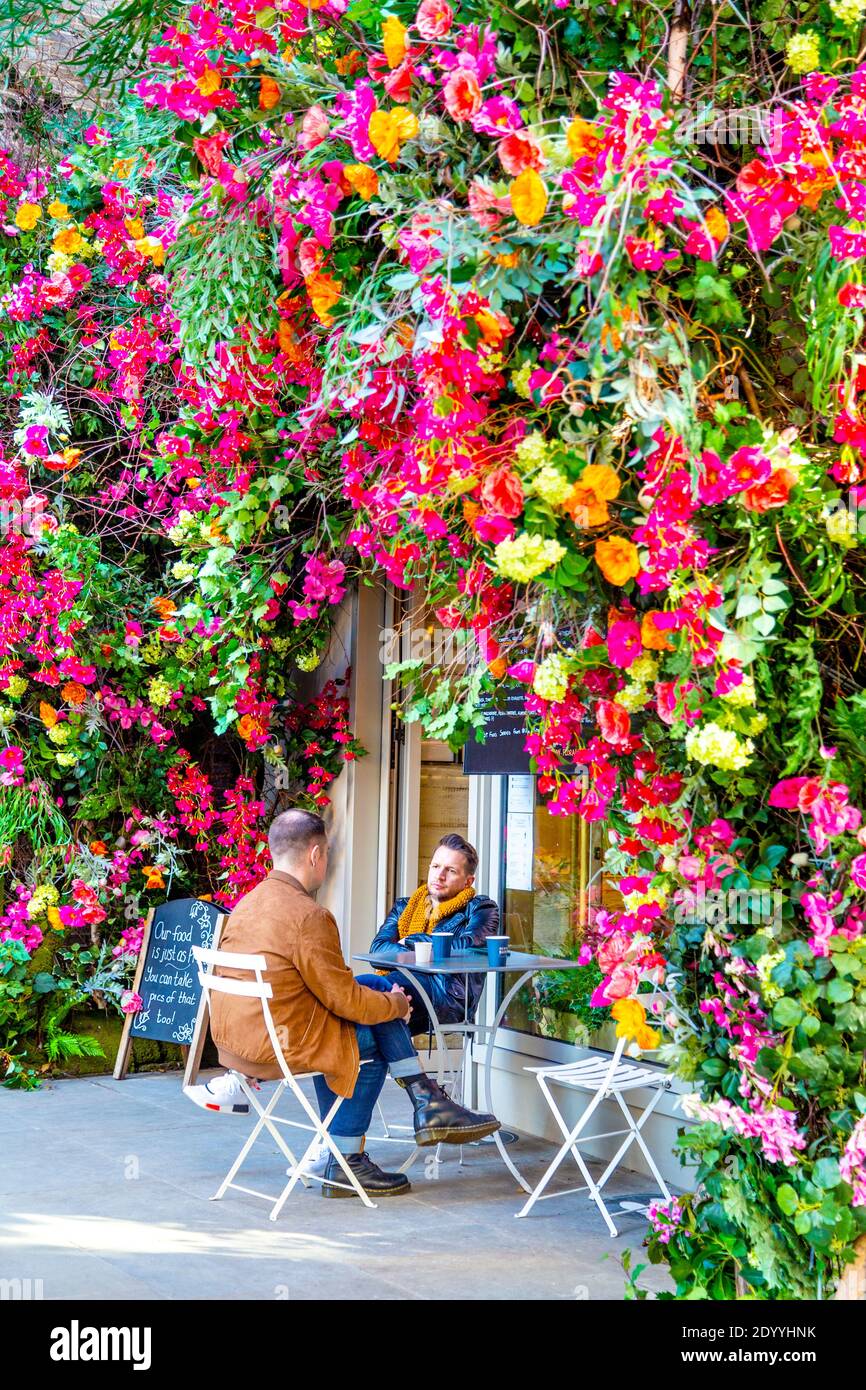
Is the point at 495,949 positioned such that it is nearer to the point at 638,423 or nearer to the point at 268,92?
the point at 638,423

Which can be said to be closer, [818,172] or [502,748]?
[818,172]

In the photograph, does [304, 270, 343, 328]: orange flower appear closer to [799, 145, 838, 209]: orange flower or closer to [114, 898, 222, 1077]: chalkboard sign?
[799, 145, 838, 209]: orange flower

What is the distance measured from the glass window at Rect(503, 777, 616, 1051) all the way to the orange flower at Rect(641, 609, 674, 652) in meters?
3.08

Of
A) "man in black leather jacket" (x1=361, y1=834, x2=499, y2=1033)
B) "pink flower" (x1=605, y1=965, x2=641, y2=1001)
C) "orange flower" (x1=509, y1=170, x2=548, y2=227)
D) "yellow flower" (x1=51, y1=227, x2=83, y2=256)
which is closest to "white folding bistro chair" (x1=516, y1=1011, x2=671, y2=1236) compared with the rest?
"man in black leather jacket" (x1=361, y1=834, x2=499, y2=1033)

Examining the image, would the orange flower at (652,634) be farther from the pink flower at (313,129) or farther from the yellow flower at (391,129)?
the pink flower at (313,129)

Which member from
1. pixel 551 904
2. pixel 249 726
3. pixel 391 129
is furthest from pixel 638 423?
pixel 249 726

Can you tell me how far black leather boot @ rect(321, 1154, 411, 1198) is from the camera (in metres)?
4.80

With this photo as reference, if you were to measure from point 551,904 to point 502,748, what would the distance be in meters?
0.72

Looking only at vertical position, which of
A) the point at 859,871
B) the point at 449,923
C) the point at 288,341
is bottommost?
the point at 449,923

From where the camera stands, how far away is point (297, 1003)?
15.2ft

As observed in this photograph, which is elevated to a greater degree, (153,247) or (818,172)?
(153,247)

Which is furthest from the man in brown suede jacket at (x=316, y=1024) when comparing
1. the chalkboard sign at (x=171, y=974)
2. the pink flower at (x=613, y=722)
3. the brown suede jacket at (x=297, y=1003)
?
the pink flower at (x=613, y=722)

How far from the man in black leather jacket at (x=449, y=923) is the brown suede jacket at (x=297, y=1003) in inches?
33.2
